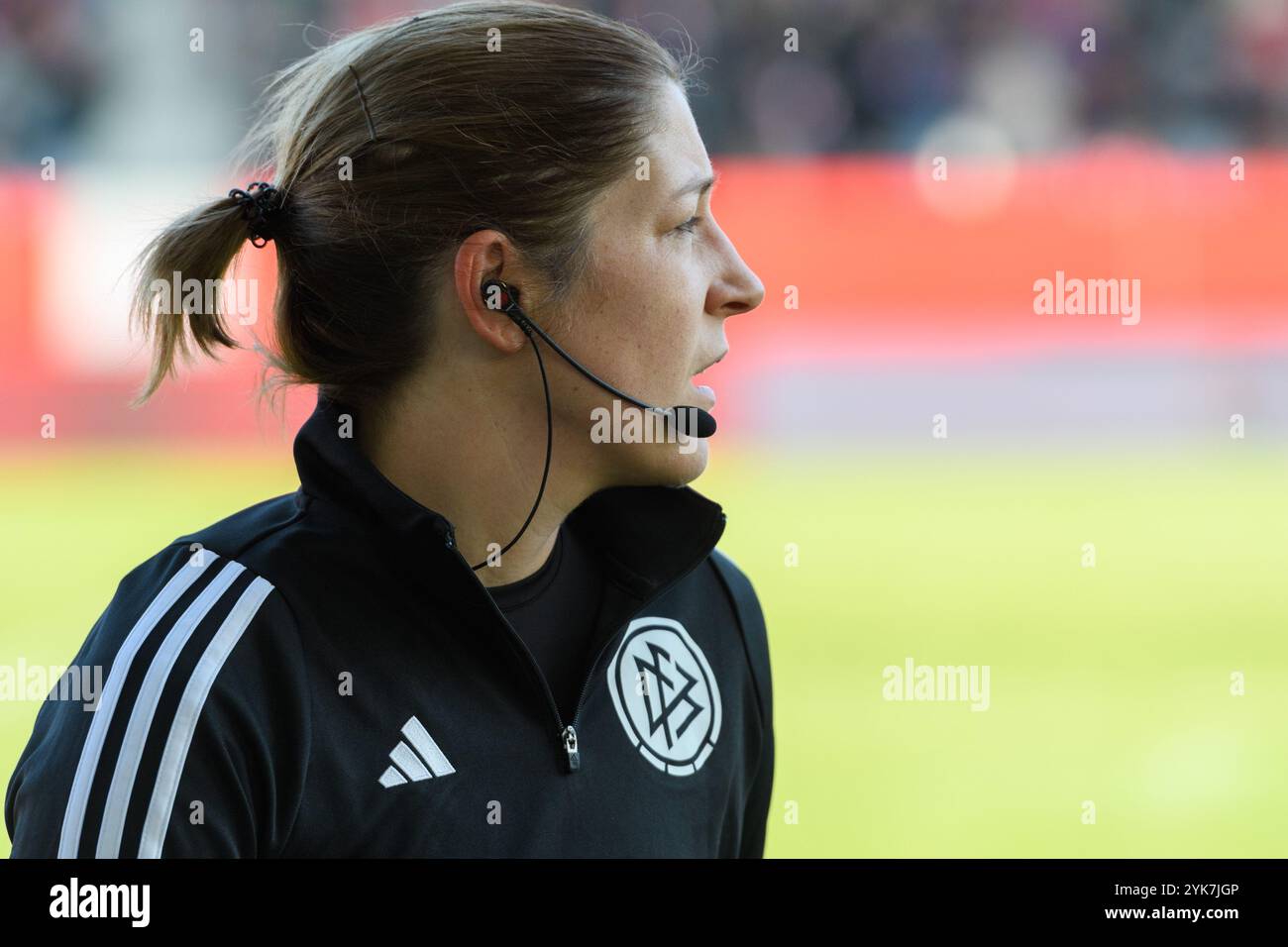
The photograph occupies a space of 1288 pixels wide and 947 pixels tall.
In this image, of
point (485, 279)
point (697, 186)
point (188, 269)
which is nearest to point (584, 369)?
point (485, 279)

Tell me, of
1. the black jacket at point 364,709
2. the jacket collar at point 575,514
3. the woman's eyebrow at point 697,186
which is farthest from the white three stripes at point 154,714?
the woman's eyebrow at point 697,186

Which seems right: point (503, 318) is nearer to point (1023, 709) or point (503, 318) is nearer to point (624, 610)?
point (624, 610)

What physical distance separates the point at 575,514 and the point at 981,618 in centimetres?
486

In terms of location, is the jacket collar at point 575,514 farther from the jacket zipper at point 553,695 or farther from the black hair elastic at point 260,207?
the black hair elastic at point 260,207

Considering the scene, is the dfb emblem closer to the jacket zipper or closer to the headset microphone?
the jacket zipper

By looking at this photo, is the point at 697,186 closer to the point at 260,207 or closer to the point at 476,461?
the point at 476,461

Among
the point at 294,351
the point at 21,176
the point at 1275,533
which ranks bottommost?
the point at 294,351

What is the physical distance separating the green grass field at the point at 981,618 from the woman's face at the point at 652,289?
279 centimetres

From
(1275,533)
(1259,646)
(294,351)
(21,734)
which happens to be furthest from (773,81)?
(294,351)

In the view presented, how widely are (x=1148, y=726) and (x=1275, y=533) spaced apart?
2.97 m

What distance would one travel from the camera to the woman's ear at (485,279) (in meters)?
1.84

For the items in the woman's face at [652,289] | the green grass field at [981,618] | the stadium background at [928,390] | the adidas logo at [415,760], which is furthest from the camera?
the stadium background at [928,390]

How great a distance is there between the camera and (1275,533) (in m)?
7.98

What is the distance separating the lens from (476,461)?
187 centimetres
